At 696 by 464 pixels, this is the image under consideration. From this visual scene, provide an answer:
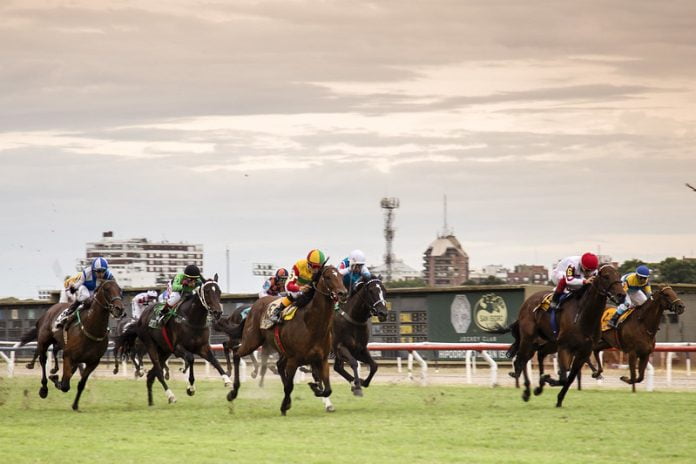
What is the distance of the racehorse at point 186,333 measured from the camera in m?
19.5

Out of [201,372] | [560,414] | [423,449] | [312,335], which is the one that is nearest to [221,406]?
[312,335]

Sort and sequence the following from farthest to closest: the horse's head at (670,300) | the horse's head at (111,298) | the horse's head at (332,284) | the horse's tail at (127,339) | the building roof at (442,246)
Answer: the building roof at (442,246)
the horse's tail at (127,339)
the horse's head at (670,300)
the horse's head at (111,298)
the horse's head at (332,284)

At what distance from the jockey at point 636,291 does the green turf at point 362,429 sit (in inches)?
53.3

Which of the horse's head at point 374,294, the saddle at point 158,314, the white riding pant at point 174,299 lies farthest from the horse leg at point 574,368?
the white riding pant at point 174,299

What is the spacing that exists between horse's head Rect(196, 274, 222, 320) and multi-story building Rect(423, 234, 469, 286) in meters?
168

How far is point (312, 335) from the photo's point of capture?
1653 centimetres

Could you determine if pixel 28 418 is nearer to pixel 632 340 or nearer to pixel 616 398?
pixel 616 398

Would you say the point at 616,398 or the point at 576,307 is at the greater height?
the point at 576,307

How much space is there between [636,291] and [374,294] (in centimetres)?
511

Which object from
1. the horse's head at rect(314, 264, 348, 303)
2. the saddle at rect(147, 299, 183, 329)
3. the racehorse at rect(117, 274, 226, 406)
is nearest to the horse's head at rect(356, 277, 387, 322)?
the racehorse at rect(117, 274, 226, 406)

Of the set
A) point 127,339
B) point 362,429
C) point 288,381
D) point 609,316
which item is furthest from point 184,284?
point 609,316

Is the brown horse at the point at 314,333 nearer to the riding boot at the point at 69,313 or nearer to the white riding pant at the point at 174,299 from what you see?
the riding boot at the point at 69,313

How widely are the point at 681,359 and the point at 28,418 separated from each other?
17861mm

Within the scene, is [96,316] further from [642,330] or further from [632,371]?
[642,330]
